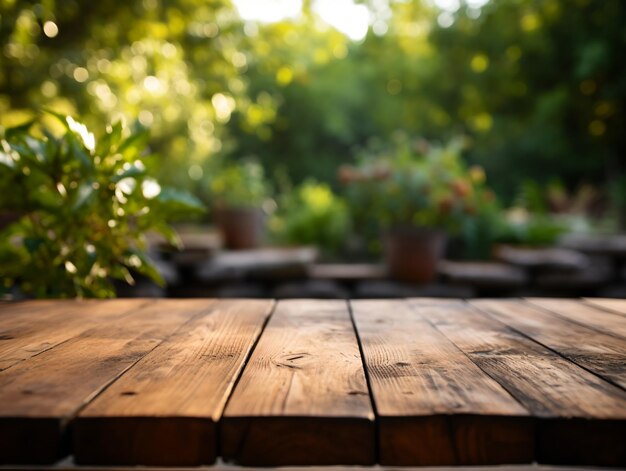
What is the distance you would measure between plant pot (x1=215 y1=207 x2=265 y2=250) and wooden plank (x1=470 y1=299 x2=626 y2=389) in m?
3.23

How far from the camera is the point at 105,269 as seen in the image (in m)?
2.16

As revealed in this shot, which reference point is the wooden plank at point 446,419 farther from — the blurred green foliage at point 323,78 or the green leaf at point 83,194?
the blurred green foliage at point 323,78

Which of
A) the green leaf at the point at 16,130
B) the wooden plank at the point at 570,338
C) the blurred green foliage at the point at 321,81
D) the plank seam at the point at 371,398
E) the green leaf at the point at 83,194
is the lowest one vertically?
the wooden plank at the point at 570,338

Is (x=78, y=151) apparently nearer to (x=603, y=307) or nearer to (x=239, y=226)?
(x=603, y=307)

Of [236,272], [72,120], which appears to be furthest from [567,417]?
[236,272]

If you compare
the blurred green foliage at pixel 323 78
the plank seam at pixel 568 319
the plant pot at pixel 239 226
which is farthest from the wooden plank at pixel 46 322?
the blurred green foliage at pixel 323 78

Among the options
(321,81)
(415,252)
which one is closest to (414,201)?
(415,252)

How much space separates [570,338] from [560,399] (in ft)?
1.60

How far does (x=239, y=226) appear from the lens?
4852 millimetres

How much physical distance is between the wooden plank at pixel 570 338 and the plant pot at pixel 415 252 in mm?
2138

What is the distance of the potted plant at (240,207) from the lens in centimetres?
483

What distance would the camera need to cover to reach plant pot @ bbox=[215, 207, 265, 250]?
15.8ft

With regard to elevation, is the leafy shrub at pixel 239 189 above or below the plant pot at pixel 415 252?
above

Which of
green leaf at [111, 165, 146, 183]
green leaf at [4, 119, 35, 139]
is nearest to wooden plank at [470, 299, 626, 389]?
green leaf at [111, 165, 146, 183]
